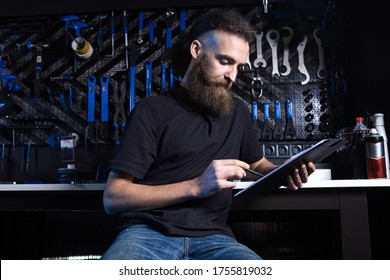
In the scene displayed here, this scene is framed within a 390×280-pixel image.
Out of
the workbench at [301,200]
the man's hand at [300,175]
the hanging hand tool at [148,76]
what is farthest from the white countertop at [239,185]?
the hanging hand tool at [148,76]

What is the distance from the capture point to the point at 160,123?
1424 millimetres

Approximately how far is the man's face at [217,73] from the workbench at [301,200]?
1.27 feet

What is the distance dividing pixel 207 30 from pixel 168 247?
0.83 metres

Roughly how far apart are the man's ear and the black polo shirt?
0.14 meters

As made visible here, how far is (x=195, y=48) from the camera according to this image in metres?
1.60

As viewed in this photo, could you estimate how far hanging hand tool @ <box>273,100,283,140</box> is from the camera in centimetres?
234

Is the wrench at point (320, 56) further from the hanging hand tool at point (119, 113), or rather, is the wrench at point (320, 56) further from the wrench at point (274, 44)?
the hanging hand tool at point (119, 113)

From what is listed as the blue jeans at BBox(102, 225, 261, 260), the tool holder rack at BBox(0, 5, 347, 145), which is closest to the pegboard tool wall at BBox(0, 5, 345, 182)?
the tool holder rack at BBox(0, 5, 347, 145)

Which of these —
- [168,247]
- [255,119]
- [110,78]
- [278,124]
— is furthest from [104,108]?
[168,247]

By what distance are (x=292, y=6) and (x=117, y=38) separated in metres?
1.10

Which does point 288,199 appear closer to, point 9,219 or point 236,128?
point 236,128

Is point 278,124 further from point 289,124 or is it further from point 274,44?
point 274,44

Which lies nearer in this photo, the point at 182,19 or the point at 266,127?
the point at 266,127

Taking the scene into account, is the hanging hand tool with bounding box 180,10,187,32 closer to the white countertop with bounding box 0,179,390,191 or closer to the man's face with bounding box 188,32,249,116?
the man's face with bounding box 188,32,249,116
